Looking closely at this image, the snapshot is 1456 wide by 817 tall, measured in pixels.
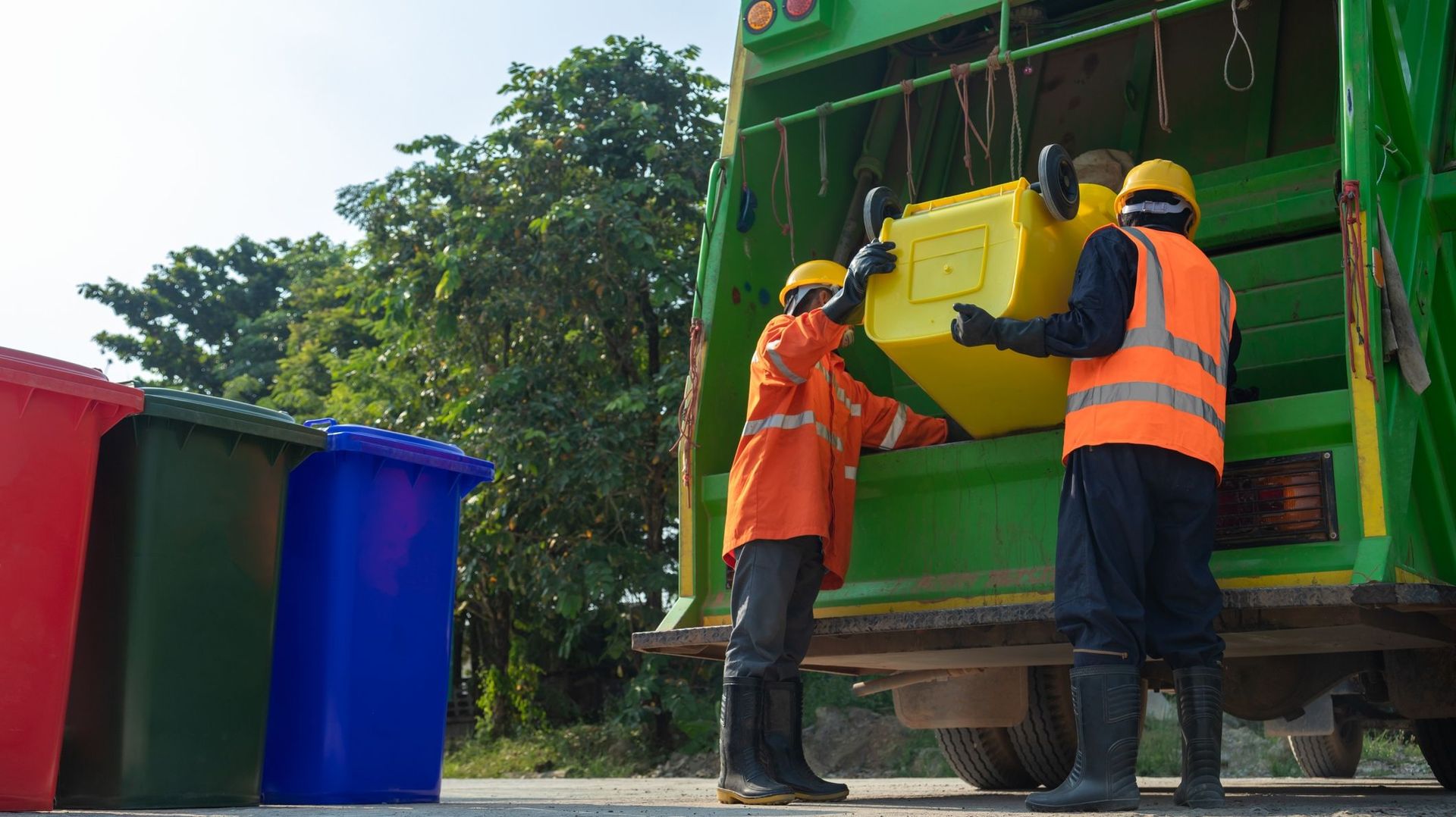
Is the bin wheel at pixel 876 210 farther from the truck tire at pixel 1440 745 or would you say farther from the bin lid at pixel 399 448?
the truck tire at pixel 1440 745

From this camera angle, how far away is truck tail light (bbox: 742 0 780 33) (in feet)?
14.5

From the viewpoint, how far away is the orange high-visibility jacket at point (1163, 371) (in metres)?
3.24

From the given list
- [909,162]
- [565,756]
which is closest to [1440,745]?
[909,162]

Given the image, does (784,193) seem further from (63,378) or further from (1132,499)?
(63,378)

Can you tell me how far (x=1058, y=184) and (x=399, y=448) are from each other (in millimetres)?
1983

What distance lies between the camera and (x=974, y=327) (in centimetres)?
337

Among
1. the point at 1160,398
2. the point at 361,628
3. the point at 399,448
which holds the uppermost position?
the point at 1160,398

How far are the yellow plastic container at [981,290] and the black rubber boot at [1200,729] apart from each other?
2.60 feet

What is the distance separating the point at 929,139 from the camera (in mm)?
5148

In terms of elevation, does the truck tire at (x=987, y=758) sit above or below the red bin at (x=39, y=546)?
below

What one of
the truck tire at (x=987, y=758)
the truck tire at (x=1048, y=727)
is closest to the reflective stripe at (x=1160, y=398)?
the truck tire at (x=1048, y=727)

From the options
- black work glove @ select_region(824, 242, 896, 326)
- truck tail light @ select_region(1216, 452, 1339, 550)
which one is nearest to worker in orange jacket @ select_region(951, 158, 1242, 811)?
truck tail light @ select_region(1216, 452, 1339, 550)

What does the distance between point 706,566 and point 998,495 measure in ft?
3.19

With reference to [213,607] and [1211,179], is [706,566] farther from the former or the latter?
[1211,179]
